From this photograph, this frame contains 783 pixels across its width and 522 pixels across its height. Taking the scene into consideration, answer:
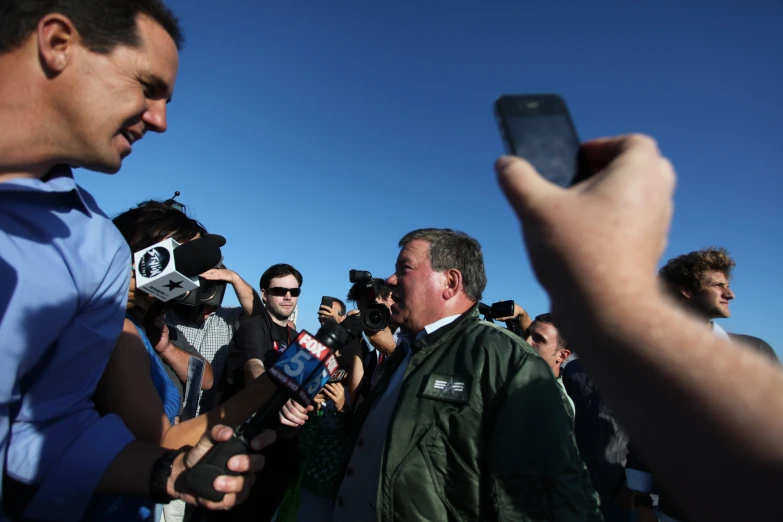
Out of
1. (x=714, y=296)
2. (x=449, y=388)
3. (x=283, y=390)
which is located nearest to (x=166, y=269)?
(x=283, y=390)

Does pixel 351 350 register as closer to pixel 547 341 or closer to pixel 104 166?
pixel 547 341

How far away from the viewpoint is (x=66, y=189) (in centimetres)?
134

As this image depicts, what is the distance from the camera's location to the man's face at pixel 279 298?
5.09m

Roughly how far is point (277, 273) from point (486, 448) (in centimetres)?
365

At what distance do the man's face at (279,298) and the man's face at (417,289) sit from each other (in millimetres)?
2000

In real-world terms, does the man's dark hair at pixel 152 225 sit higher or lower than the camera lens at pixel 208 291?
higher

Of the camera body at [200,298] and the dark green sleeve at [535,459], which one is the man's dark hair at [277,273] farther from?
the dark green sleeve at [535,459]

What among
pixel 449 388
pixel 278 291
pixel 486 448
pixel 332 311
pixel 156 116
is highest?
pixel 156 116

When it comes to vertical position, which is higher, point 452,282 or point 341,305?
point 452,282

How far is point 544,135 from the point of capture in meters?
0.73

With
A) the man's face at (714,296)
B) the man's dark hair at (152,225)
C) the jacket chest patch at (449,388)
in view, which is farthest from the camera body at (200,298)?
the man's face at (714,296)

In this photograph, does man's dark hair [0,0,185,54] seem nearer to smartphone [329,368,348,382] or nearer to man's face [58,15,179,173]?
man's face [58,15,179,173]

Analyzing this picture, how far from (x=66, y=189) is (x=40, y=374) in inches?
22.2

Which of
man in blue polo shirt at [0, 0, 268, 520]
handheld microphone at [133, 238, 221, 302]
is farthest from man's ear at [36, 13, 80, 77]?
handheld microphone at [133, 238, 221, 302]
